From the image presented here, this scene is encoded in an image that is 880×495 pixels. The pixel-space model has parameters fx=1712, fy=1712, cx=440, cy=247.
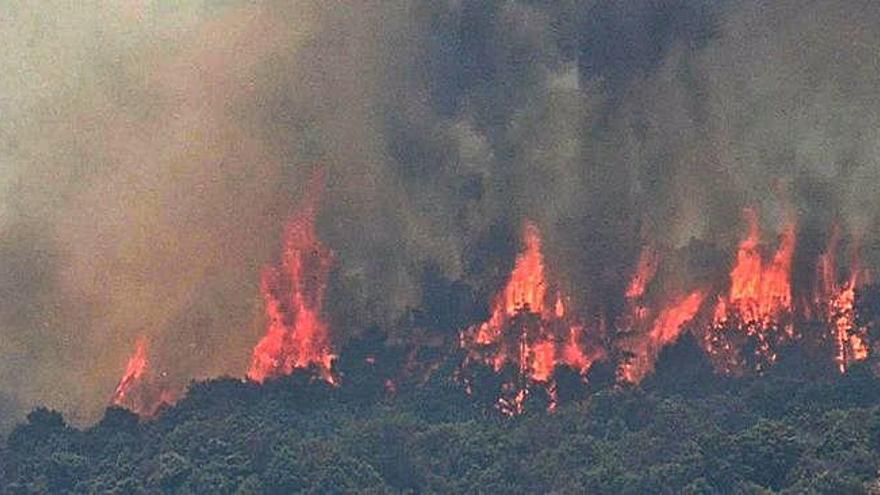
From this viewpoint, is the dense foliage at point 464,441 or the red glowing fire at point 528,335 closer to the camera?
the dense foliage at point 464,441

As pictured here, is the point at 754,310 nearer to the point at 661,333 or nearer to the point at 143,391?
the point at 661,333

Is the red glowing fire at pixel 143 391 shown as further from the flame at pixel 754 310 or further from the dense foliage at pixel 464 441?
the flame at pixel 754 310

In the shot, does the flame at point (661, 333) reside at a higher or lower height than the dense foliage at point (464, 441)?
higher

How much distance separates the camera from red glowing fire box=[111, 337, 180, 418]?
12725cm

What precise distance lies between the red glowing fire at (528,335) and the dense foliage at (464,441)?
2.66 metres

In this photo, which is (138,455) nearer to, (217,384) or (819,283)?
(217,384)

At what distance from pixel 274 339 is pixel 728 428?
Result: 35.5 m

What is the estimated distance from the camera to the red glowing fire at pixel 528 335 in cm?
12356

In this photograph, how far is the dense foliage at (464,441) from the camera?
330ft

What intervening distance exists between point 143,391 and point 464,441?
27.9m

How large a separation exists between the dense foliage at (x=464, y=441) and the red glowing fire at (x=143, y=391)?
2.37m

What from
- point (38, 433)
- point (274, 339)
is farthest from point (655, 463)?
point (38, 433)

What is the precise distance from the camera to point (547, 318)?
12506cm

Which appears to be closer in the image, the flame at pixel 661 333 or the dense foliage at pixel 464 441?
the dense foliage at pixel 464 441
